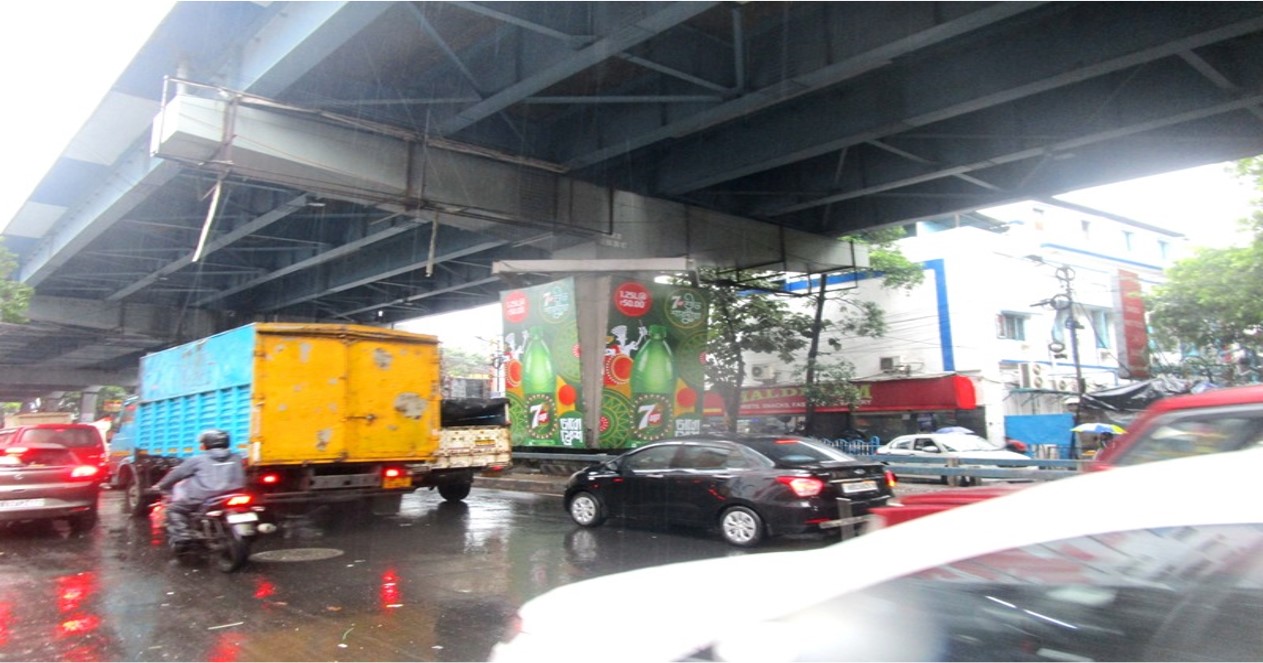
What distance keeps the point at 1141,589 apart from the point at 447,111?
12.8m

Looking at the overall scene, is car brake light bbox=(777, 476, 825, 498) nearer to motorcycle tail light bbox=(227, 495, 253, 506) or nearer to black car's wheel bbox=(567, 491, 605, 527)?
black car's wheel bbox=(567, 491, 605, 527)

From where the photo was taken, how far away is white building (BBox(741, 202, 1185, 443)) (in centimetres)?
2564

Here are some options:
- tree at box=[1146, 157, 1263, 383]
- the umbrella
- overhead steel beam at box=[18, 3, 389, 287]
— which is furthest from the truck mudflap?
tree at box=[1146, 157, 1263, 383]

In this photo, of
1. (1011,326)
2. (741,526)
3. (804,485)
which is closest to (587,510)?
(741,526)

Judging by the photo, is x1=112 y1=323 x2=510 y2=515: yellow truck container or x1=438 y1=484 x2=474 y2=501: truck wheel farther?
x1=438 y1=484 x2=474 y2=501: truck wheel

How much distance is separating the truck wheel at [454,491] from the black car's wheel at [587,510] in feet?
12.1

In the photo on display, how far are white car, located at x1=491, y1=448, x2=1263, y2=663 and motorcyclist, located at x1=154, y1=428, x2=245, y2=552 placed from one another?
691 cm

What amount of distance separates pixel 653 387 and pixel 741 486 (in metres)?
9.62

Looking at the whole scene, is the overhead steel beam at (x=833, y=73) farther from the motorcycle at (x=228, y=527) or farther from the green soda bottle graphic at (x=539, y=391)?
the motorcycle at (x=228, y=527)

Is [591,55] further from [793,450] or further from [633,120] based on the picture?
[793,450]

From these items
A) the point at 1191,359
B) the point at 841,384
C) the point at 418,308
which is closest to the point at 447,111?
the point at 841,384

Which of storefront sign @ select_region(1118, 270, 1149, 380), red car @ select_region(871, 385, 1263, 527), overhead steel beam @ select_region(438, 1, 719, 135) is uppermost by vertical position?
overhead steel beam @ select_region(438, 1, 719, 135)

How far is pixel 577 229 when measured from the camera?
52.6 feet

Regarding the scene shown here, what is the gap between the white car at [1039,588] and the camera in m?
1.67
